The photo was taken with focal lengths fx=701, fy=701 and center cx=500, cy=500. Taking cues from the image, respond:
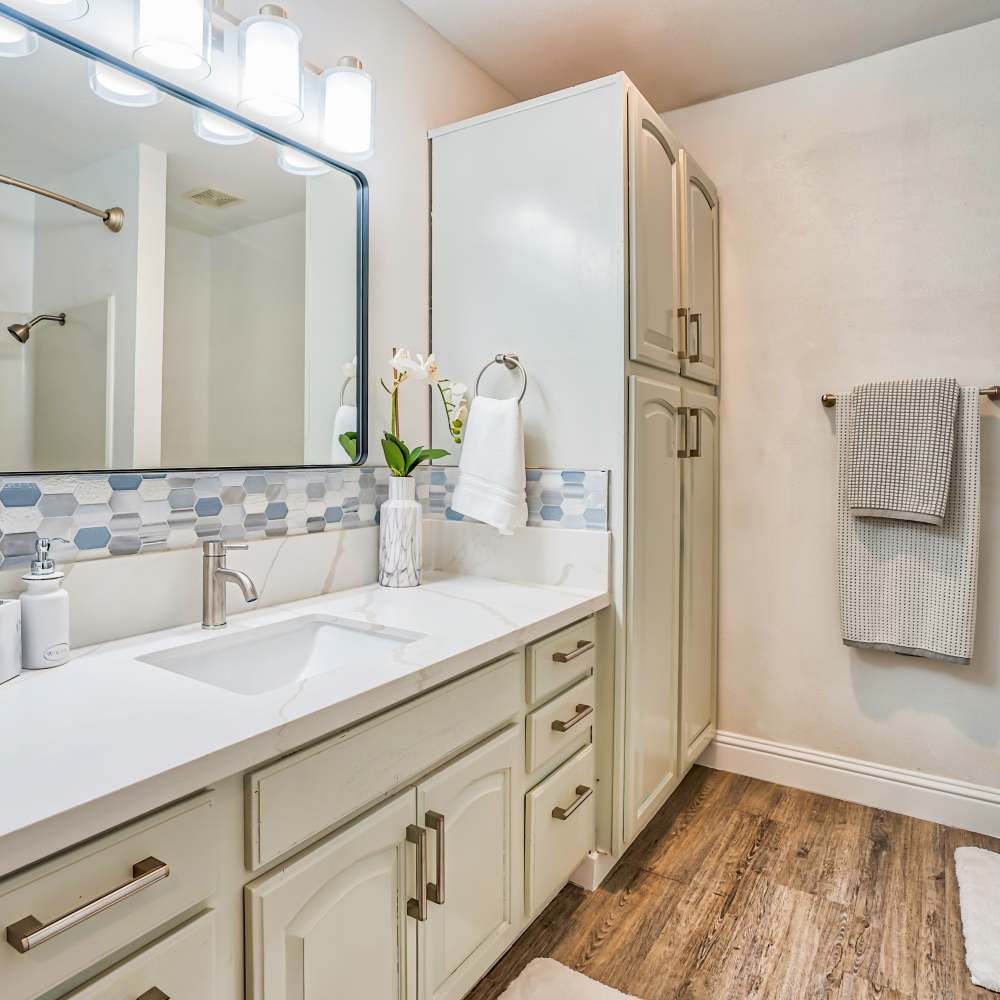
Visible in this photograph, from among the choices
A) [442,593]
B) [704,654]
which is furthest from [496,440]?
[704,654]

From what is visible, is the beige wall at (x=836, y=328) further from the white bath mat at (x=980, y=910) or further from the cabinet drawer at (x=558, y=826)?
the cabinet drawer at (x=558, y=826)

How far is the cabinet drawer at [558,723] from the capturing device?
147cm

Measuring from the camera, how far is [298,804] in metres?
0.92

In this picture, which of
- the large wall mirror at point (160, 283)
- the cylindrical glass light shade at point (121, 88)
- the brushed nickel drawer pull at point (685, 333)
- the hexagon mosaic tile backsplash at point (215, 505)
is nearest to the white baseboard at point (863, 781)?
the hexagon mosaic tile backsplash at point (215, 505)

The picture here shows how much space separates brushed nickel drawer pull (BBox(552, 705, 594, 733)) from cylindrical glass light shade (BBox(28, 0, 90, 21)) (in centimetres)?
161

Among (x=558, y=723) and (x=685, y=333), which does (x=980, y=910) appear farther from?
(x=685, y=333)

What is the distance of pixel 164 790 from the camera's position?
0.74 meters

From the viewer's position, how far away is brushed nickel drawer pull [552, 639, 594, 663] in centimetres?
154

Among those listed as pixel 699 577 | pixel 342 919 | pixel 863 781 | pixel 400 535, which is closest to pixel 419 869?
pixel 342 919

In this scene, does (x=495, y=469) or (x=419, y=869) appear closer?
(x=419, y=869)

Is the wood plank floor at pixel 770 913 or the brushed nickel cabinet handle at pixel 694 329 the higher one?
the brushed nickel cabinet handle at pixel 694 329

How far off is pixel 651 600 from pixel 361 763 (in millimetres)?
1078

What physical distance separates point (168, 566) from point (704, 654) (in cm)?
171

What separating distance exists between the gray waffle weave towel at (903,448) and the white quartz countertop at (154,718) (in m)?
1.27
